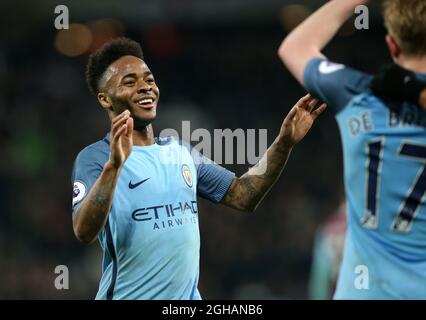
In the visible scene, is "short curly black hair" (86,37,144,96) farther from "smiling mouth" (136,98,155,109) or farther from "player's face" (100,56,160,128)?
"smiling mouth" (136,98,155,109)

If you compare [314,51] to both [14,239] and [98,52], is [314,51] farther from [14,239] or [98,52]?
[14,239]

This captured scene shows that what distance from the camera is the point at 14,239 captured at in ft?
54.7

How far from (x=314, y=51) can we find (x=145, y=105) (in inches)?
73.7

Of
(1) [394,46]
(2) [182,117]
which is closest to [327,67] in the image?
(1) [394,46]

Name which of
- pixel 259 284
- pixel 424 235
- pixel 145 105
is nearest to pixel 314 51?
pixel 424 235

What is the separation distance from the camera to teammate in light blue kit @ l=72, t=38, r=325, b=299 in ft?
17.9

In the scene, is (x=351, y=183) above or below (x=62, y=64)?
below

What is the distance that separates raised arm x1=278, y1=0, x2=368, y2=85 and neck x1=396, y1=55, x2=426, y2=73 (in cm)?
32

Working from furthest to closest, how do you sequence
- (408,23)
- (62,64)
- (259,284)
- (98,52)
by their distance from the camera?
(62,64)
(259,284)
(98,52)
(408,23)

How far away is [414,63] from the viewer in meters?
3.94

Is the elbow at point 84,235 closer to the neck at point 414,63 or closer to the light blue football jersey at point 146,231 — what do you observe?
the light blue football jersey at point 146,231

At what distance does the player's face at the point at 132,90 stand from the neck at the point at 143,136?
47 millimetres

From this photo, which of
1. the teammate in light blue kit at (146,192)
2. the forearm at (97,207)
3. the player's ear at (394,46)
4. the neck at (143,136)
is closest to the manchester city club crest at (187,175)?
the teammate in light blue kit at (146,192)

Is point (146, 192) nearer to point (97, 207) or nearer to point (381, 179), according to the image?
point (97, 207)
